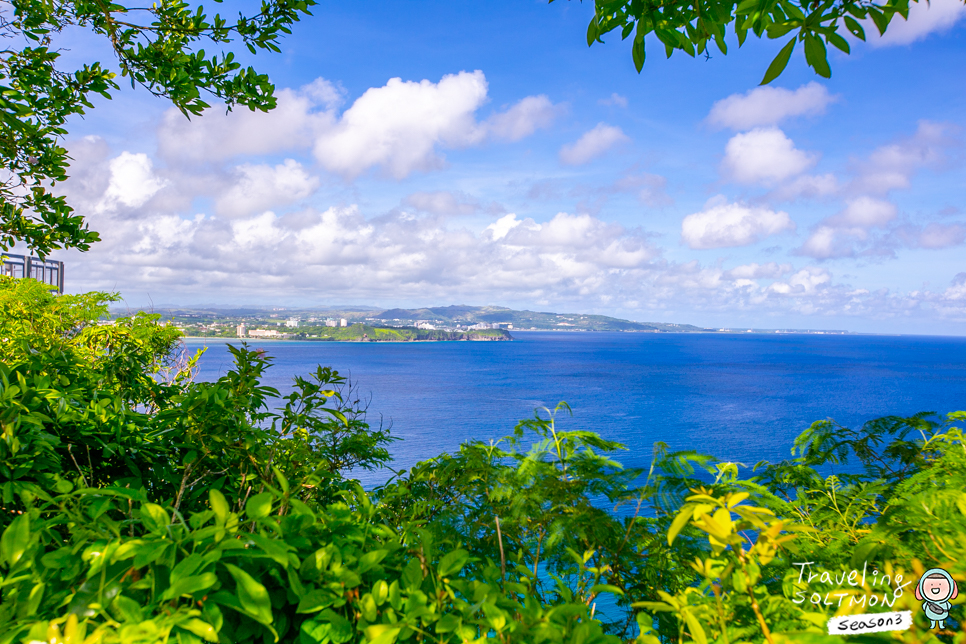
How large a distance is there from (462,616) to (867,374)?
78.9 meters

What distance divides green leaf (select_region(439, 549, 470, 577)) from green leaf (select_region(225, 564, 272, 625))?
37 cm

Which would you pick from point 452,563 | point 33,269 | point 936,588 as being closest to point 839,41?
point 936,588

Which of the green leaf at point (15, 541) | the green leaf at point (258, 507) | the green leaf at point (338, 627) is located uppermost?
the green leaf at point (258, 507)

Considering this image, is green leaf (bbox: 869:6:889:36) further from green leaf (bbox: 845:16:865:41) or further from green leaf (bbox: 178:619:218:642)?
green leaf (bbox: 178:619:218:642)

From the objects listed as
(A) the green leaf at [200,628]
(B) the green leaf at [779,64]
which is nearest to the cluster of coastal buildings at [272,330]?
(A) the green leaf at [200,628]

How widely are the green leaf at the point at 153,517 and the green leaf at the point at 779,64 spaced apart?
1.74 metres

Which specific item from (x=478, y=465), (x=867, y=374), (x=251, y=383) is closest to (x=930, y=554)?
(x=478, y=465)

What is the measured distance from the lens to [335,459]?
2602 millimetres

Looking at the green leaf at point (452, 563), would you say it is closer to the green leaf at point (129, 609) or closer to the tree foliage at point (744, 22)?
the green leaf at point (129, 609)

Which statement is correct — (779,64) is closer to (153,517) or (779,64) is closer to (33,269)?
(153,517)

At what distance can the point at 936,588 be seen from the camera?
3.18ft

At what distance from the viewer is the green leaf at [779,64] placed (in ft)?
3.93

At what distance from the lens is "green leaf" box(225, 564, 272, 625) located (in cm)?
81

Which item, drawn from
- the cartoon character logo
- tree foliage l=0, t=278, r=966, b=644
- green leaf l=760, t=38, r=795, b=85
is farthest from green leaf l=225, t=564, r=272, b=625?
green leaf l=760, t=38, r=795, b=85
